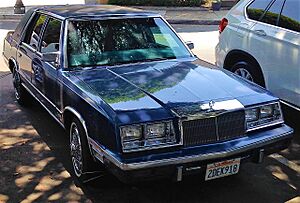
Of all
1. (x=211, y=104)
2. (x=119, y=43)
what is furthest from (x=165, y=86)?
(x=119, y=43)

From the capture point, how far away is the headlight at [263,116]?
12.6ft

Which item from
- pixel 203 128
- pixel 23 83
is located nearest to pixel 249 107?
pixel 203 128

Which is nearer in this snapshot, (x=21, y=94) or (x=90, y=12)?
(x=90, y=12)

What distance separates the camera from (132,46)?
4.89 m

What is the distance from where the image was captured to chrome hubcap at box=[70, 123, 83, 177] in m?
4.12

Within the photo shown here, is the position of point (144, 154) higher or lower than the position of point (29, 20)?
lower

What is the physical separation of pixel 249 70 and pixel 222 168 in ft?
8.87

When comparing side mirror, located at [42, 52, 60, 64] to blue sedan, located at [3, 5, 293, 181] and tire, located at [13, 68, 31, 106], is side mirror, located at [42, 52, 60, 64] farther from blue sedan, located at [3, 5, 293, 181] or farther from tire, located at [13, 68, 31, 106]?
tire, located at [13, 68, 31, 106]

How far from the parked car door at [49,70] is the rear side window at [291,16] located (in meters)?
2.81

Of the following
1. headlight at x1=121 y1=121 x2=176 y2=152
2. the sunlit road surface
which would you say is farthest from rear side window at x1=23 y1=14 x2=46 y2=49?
headlight at x1=121 y1=121 x2=176 y2=152

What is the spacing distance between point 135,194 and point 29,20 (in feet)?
10.8

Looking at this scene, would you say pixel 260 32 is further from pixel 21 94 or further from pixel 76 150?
pixel 21 94

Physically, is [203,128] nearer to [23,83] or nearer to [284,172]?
[284,172]

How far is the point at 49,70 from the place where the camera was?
15.9ft
